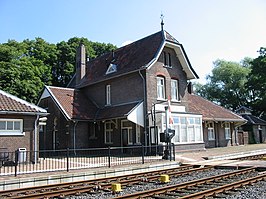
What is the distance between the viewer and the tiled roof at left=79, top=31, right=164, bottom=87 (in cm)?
2456

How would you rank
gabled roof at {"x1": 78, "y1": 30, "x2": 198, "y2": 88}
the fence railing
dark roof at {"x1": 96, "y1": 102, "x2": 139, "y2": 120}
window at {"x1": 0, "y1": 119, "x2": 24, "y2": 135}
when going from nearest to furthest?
the fence railing
window at {"x1": 0, "y1": 119, "x2": 24, "y2": 135}
dark roof at {"x1": 96, "y1": 102, "x2": 139, "y2": 120}
gabled roof at {"x1": 78, "y1": 30, "x2": 198, "y2": 88}

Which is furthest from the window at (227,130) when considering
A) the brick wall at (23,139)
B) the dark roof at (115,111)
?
the brick wall at (23,139)

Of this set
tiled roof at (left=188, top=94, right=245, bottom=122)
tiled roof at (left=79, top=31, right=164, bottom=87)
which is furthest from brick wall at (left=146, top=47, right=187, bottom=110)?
tiled roof at (left=188, top=94, right=245, bottom=122)

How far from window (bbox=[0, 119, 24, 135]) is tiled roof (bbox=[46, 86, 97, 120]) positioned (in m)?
7.24

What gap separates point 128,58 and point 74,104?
250 inches

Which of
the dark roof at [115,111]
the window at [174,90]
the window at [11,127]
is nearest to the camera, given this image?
the window at [11,127]

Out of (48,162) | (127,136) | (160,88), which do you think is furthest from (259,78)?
(48,162)

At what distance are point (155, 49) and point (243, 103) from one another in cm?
4027

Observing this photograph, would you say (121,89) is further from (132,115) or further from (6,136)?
(6,136)

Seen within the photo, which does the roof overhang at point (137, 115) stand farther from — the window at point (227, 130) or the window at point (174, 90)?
the window at point (227, 130)

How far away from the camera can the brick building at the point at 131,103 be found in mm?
23266

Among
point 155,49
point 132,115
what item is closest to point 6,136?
point 132,115

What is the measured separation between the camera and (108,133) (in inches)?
1028

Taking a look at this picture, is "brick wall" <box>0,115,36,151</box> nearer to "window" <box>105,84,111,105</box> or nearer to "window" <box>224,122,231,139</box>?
"window" <box>105,84,111,105</box>
